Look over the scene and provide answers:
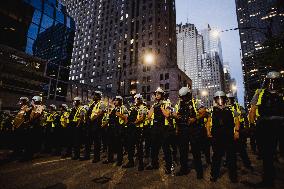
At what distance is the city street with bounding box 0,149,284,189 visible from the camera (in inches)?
184

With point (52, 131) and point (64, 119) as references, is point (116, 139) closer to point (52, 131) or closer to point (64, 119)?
point (64, 119)

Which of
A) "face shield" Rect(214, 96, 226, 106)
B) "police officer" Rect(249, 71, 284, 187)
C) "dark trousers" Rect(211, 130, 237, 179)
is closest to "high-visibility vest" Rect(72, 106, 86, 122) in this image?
"face shield" Rect(214, 96, 226, 106)

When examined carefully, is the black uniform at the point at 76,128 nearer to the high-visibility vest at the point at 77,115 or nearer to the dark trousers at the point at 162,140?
the high-visibility vest at the point at 77,115

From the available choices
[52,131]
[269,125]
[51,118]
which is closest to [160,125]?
[269,125]

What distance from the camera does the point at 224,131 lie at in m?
4.98

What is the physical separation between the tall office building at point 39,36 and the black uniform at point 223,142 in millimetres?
18642

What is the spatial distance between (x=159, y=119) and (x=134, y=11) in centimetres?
9589

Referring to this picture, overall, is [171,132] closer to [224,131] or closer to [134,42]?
[224,131]

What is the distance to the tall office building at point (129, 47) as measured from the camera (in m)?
79.0

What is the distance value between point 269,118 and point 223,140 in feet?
3.59

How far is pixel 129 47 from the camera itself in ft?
292

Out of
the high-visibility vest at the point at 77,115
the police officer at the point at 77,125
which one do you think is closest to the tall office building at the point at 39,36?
the police officer at the point at 77,125

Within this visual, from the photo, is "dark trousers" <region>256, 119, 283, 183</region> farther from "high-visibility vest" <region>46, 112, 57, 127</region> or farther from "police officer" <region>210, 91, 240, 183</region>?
"high-visibility vest" <region>46, 112, 57, 127</region>

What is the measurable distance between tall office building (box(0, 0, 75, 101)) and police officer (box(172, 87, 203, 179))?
58.2 ft
